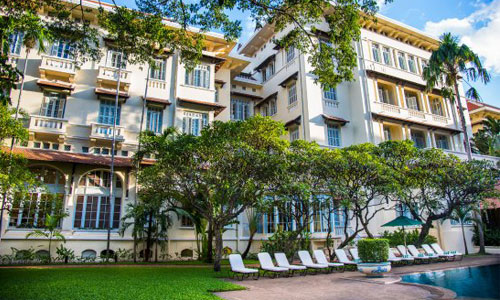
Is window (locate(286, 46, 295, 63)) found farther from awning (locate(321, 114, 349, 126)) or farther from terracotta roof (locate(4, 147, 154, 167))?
terracotta roof (locate(4, 147, 154, 167))

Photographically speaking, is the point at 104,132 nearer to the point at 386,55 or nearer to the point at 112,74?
the point at 112,74

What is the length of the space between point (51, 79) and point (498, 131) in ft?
122

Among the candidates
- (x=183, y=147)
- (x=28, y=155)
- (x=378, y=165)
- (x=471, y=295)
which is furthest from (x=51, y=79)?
(x=471, y=295)

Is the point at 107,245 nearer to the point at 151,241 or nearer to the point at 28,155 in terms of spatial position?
the point at 151,241

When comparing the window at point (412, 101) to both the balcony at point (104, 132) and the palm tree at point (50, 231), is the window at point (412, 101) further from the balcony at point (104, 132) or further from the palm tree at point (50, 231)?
the palm tree at point (50, 231)

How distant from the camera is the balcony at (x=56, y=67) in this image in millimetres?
19516

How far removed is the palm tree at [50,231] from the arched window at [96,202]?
1.31 metres

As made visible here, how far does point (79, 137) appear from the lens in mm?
19422

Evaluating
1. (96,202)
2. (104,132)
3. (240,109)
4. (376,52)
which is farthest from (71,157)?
(376,52)

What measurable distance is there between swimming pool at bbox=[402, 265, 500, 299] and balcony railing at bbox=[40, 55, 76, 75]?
20607 mm

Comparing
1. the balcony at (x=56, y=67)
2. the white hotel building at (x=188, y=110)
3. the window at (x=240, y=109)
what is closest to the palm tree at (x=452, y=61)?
the white hotel building at (x=188, y=110)

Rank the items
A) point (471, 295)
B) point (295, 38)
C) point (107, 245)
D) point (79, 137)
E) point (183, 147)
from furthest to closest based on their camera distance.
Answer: point (79, 137), point (107, 245), point (183, 147), point (295, 38), point (471, 295)

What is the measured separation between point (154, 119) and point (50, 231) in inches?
349

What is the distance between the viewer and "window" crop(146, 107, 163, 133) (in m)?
21.8
